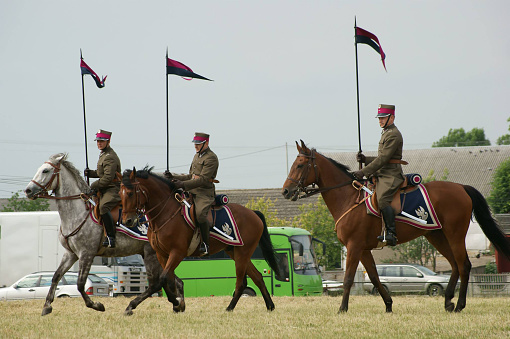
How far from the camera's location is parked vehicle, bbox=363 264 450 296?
103 ft

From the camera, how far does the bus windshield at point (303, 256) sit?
Result: 2789cm

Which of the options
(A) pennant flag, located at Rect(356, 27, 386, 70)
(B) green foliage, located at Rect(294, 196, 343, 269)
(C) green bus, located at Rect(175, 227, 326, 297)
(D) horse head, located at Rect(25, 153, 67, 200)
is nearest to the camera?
(D) horse head, located at Rect(25, 153, 67, 200)

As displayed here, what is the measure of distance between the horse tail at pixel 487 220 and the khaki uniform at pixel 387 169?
145 centimetres

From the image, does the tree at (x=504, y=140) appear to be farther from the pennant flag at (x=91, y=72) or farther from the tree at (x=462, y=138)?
the pennant flag at (x=91, y=72)

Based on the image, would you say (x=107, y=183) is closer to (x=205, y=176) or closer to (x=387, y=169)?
(x=205, y=176)

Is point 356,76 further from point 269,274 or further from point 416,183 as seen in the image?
point 269,274

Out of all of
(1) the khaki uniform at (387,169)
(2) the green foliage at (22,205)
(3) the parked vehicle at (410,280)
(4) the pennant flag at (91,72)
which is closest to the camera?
(1) the khaki uniform at (387,169)

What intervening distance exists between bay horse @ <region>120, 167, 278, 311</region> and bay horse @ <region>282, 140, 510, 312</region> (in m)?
1.84

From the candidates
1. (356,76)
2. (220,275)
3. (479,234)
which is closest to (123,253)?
(356,76)

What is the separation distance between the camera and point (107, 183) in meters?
14.7

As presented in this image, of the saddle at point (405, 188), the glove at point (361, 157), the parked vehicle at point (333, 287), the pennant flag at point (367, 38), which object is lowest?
the parked vehicle at point (333, 287)

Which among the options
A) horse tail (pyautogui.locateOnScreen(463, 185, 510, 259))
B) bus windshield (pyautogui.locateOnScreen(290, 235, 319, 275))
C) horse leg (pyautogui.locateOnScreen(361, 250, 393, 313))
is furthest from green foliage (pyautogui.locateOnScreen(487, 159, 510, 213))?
horse leg (pyautogui.locateOnScreen(361, 250, 393, 313))

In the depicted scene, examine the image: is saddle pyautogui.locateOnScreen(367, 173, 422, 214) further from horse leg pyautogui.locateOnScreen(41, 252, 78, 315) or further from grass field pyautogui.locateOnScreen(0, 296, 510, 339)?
horse leg pyautogui.locateOnScreen(41, 252, 78, 315)

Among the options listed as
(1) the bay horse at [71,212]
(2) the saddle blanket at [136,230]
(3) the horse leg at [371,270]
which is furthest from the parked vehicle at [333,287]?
(3) the horse leg at [371,270]
